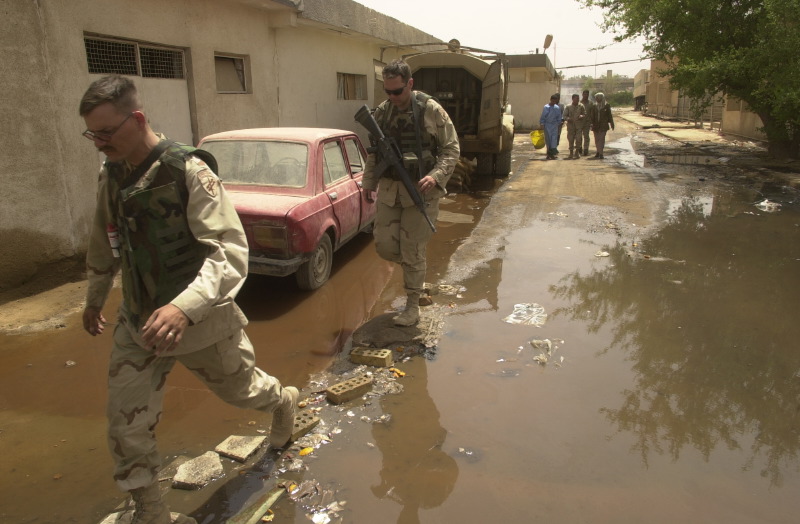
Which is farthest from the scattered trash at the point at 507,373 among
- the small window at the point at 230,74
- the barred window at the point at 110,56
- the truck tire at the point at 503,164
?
the truck tire at the point at 503,164

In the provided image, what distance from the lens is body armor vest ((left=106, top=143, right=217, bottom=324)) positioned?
77.3 inches

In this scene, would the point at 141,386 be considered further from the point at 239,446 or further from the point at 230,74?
the point at 230,74

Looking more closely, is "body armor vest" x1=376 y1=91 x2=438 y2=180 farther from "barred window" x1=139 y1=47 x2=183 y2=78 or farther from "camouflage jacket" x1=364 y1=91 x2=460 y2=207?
"barred window" x1=139 y1=47 x2=183 y2=78

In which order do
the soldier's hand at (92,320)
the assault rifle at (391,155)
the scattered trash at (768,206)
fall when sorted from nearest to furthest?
the soldier's hand at (92,320)
the assault rifle at (391,155)
the scattered trash at (768,206)

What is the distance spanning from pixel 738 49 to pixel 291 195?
11.5 meters

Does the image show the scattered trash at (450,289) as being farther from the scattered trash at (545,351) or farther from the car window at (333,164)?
the car window at (333,164)

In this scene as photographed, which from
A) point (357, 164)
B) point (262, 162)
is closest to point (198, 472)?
point (262, 162)

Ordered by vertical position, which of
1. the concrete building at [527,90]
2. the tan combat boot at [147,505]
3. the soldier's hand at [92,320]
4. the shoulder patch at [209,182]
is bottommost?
the tan combat boot at [147,505]

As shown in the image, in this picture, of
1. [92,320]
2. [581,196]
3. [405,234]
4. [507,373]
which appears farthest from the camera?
[581,196]

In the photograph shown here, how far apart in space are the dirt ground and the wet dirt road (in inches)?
13.1

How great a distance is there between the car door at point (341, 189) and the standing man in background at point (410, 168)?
3.78 feet

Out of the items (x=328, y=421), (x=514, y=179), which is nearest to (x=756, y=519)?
(x=328, y=421)

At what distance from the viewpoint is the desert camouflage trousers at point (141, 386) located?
202 centimetres

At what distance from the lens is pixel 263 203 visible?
454 cm
